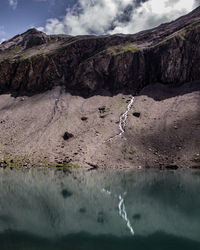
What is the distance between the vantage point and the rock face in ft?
345

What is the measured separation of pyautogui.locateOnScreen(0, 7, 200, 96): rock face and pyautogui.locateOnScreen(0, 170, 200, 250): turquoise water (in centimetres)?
7786

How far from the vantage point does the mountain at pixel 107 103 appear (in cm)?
7139

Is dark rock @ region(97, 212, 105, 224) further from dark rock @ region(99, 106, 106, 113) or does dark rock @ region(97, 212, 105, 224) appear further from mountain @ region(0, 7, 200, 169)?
dark rock @ region(99, 106, 106, 113)

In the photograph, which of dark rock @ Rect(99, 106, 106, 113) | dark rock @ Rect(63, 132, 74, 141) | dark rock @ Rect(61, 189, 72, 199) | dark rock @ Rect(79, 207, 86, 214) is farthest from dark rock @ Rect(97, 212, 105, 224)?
dark rock @ Rect(99, 106, 106, 113)

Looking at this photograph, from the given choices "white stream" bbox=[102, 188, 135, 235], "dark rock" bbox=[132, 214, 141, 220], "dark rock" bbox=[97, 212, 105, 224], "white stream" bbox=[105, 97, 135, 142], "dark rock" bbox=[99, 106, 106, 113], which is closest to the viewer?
"white stream" bbox=[102, 188, 135, 235]

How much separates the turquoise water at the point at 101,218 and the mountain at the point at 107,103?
107ft

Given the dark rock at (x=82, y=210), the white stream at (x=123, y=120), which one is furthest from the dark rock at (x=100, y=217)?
the white stream at (x=123, y=120)

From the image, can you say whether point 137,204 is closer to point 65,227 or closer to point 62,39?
point 65,227

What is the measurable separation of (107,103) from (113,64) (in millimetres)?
26734

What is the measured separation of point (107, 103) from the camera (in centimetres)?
10094

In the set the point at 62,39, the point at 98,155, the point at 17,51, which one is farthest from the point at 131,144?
the point at 17,51

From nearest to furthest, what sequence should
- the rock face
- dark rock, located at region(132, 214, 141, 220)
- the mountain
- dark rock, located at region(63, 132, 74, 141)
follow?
dark rock, located at region(132, 214, 141, 220)
the mountain
dark rock, located at region(63, 132, 74, 141)
the rock face

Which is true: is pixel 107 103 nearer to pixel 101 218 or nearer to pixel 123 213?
pixel 123 213

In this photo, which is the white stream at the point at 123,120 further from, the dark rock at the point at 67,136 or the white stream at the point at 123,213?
the white stream at the point at 123,213
